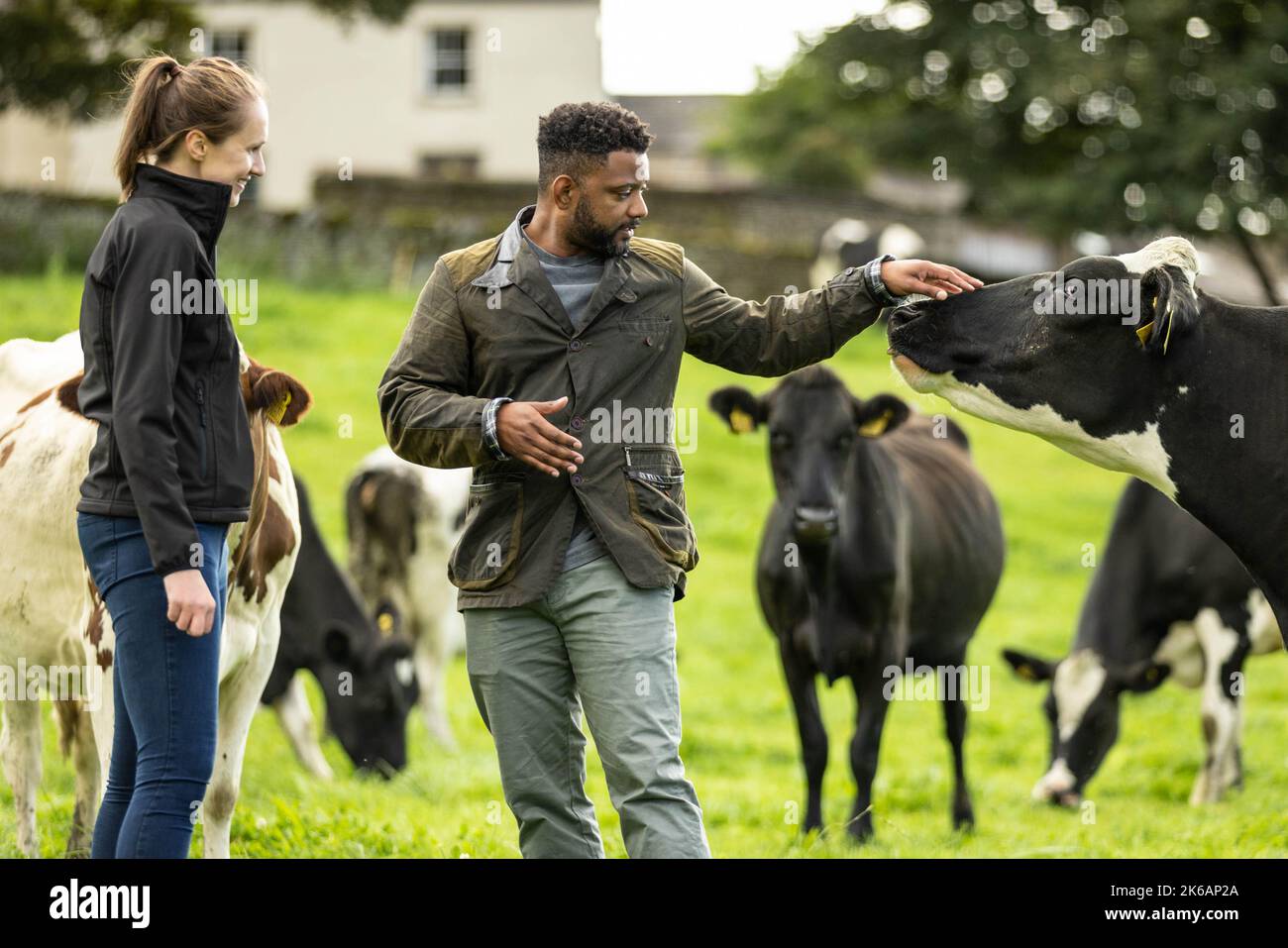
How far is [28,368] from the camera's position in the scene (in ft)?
19.2

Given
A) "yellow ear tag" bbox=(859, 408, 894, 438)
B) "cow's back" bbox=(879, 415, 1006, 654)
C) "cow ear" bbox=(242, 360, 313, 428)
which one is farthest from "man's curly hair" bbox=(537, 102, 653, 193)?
"cow's back" bbox=(879, 415, 1006, 654)

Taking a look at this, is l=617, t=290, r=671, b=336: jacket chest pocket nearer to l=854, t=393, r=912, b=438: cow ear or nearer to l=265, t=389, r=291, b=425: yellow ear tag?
l=265, t=389, r=291, b=425: yellow ear tag

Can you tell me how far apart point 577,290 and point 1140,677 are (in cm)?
566

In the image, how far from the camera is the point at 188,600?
3.59 meters

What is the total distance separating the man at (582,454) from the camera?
4051mm

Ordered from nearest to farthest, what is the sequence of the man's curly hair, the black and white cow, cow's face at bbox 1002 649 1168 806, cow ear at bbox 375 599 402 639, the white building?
the man's curly hair < cow's face at bbox 1002 649 1168 806 < the black and white cow < cow ear at bbox 375 599 402 639 < the white building

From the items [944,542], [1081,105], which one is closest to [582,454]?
[944,542]

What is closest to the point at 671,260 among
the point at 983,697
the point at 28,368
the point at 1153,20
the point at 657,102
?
the point at 28,368

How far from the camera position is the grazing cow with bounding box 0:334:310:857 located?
481cm

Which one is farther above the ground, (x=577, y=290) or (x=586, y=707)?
(x=577, y=290)

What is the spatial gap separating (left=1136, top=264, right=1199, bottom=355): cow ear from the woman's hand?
243cm

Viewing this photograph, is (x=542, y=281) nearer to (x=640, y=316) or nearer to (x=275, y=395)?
(x=640, y=316)

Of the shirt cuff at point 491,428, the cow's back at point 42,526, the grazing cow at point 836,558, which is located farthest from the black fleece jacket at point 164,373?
the grazing cow at point 836,558

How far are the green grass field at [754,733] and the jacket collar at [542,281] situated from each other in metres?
1.22
